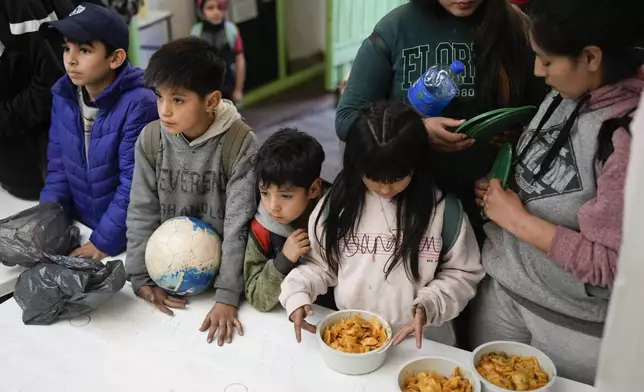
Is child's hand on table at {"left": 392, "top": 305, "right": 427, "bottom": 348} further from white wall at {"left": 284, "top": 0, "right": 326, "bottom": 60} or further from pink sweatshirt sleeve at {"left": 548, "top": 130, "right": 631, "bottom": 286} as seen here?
white wall at {"left": 284, "top": 0, "right": 326, "bottom": 60}

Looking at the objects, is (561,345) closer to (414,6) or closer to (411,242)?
(411,242)

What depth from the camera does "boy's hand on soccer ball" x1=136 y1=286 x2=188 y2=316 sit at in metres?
1.72

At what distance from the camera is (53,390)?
1.47 meters

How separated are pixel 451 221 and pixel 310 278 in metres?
0.36

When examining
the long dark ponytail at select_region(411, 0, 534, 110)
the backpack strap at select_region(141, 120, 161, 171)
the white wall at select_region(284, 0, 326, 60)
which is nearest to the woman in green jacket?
the long dark ponytail at select_region(411, 0, 534, 110)

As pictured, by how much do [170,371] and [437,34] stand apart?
1.02 m

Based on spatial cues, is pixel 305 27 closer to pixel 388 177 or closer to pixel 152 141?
pixel 152 141

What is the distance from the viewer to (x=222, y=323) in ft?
5.36

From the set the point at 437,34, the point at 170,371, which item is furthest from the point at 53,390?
the point at 437,34

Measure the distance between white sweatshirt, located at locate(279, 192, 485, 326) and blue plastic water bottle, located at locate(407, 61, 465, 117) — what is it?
0.26 m

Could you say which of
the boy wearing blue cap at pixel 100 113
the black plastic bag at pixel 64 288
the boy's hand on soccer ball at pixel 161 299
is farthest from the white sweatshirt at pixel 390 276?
the boy wearing blue cap at pixel 100 113

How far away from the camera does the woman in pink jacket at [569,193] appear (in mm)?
1247

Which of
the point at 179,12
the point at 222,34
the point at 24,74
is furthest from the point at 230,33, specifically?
the point at 24,74

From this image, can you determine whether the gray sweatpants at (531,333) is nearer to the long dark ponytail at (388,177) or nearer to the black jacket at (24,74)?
the long dark ponytail at (388,177)
